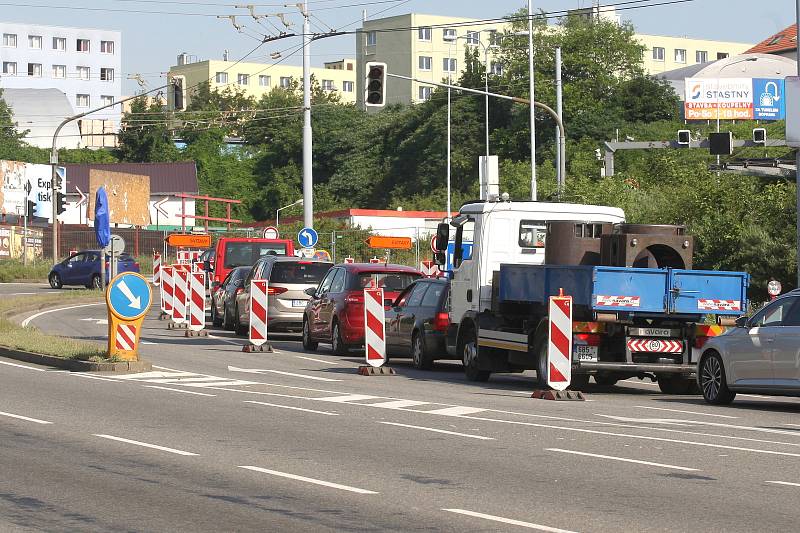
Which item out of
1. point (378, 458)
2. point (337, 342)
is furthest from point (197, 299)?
point (378, 458)

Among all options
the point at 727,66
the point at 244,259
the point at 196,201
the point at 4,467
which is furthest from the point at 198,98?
the point at 4,467

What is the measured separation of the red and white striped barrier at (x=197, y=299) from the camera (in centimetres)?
3134

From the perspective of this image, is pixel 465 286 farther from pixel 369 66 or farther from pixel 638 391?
pixel 369 66

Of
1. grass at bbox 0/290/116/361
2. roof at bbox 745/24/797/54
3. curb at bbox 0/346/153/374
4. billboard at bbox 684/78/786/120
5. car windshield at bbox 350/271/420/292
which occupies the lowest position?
curb at bbox 0/346/153/374

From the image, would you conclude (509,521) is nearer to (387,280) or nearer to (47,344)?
(47,344)

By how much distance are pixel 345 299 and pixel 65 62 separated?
127886 mm

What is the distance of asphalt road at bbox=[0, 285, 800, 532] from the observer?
9219mm

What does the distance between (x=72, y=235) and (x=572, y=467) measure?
70194mm

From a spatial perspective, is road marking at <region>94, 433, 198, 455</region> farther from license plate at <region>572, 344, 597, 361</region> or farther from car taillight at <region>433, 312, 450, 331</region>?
car taillight at <region>433, 312, 450, 331</region>

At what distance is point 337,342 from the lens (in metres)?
26.9

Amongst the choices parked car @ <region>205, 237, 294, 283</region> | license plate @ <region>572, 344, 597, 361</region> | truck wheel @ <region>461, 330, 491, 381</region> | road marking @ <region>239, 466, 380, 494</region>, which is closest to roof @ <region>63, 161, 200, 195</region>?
parked car @ <region>205, 237, 294, 283</region>

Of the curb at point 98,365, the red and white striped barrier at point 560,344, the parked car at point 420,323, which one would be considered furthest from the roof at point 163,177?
the red and white striped barrier at point 560,344

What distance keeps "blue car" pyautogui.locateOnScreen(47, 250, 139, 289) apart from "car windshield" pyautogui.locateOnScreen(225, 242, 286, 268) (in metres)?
22.4

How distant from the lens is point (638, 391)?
21031mm
